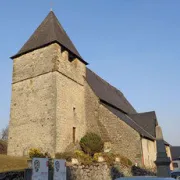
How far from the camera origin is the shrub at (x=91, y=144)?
19880mm

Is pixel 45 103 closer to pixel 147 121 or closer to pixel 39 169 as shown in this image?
pixel 147 121

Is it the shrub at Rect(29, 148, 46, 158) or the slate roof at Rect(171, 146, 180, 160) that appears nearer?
the shrub at Rect(29, 148, 46, 158)

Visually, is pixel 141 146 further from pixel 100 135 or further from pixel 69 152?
pixel 69 152

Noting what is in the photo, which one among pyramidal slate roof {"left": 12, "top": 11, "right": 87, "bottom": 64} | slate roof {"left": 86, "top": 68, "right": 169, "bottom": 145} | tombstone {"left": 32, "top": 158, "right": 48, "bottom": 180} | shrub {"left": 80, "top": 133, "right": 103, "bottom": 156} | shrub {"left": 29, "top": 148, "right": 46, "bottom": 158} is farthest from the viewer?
slate roof {"left": 86, "top": 68, "right": 169, "bottom": 145}

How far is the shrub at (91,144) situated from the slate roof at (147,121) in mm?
6032

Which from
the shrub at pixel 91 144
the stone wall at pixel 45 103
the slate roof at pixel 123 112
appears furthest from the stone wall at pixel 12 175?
the slate roof at pixel 123 112

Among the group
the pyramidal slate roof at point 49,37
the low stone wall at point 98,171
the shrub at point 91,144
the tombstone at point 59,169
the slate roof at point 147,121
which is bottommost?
the low stone wall at point 98,171

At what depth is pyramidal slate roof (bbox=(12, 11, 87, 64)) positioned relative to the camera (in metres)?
21.0

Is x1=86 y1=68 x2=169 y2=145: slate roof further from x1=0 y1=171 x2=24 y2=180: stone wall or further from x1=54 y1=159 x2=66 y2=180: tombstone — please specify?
x1=0 y1=171 x2=24 y2=180: stone wall

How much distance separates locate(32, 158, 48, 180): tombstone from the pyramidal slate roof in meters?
14.1

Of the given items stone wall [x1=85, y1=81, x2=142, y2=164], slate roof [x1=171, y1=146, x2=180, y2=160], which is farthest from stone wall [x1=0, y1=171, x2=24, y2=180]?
slate roof [x1=171, y1=146, x2=180, y2=160]

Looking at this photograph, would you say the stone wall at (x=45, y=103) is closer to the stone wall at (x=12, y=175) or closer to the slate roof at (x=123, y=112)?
the slate roof at (x=123, y=112)

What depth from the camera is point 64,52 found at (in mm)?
21188

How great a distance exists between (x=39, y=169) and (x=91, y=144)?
42.4 ft
